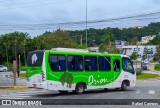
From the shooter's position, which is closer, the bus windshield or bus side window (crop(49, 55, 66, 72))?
bus side window (crop(49, 55, 66, 72))

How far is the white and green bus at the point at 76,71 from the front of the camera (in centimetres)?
2231

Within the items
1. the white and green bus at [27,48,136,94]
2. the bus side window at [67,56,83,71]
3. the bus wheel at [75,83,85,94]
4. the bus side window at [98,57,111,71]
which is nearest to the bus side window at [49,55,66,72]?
the white and green bus at [27,48,136,94]

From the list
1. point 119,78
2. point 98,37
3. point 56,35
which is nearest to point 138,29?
point 98,37

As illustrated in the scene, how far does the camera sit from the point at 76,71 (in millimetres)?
23766

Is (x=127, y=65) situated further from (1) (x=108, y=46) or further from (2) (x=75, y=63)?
(1) (x=108, y=46)

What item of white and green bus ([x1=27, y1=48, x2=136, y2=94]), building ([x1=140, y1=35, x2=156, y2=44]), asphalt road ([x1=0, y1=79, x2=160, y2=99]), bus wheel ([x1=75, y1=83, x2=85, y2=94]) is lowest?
asphalt road ([x1=0, y1=79, x2=160, y2=99])

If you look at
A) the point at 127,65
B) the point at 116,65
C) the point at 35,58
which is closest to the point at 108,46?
the point at 127,65

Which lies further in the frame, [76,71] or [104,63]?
[104,63]

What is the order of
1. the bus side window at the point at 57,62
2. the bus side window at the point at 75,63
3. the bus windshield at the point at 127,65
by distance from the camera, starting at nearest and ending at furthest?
the bus side window at the point at 57,62 < the bus side window at the point at 75,63 < the bus windshield at the point at 127,65

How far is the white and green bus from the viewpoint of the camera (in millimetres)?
22312

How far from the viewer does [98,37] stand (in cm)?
12038

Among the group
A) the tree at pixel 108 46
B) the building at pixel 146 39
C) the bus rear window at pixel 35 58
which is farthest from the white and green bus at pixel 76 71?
the building at pixel 146 39

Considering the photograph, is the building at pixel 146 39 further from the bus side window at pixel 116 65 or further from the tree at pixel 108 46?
the bus side window at pixel 116 65

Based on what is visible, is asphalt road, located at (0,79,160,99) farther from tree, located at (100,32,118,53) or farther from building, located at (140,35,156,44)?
building, located at (140,35,156,44)
